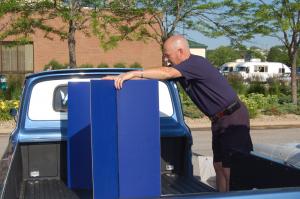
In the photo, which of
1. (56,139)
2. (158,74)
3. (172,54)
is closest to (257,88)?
(56,139)

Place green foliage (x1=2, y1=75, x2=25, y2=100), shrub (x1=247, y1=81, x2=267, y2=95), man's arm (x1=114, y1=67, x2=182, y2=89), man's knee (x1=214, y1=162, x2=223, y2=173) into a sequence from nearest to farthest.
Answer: man's arm (x1=114, y1=67, x2=182, y2=89), man's knee (x1=214, y1=162, x2=223, y2=173), green foliage (x1=2, y1=75, x2=25, y2=100), shrub (x1=247, y1=81, x2=267, y2=95)

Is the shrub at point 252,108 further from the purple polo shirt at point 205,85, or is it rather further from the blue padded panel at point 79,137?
the purple polo shirt at point 205,85

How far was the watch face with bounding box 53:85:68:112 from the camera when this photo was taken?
561 centimetres

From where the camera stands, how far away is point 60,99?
5629mm

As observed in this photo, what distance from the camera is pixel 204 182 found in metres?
5.10

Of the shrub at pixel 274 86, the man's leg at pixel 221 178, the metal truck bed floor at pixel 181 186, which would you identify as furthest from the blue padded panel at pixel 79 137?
the shrub at pixel 274 86

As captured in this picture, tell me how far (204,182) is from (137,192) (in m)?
1.73

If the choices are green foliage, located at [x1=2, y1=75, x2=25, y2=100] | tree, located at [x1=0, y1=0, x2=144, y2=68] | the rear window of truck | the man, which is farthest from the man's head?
green foliage, located at [x1=2, y1=75, x2=25, y2=100]

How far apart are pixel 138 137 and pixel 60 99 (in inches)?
93.8

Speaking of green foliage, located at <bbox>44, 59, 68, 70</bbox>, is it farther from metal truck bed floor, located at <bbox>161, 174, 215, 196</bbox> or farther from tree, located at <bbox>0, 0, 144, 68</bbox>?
metal truck bed floor, located at <bbox>161, 174, 215, 196</bbox>

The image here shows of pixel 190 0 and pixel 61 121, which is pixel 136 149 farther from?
pixel 190 0

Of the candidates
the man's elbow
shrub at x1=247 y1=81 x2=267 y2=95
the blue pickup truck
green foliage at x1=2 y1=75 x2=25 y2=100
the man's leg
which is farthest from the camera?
shrub at x1=247 y1=81 x2=267 y2=95

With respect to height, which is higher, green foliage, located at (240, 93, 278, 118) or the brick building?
the brick building

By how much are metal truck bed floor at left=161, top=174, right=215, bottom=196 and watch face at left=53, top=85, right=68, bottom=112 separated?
4.24 ft
